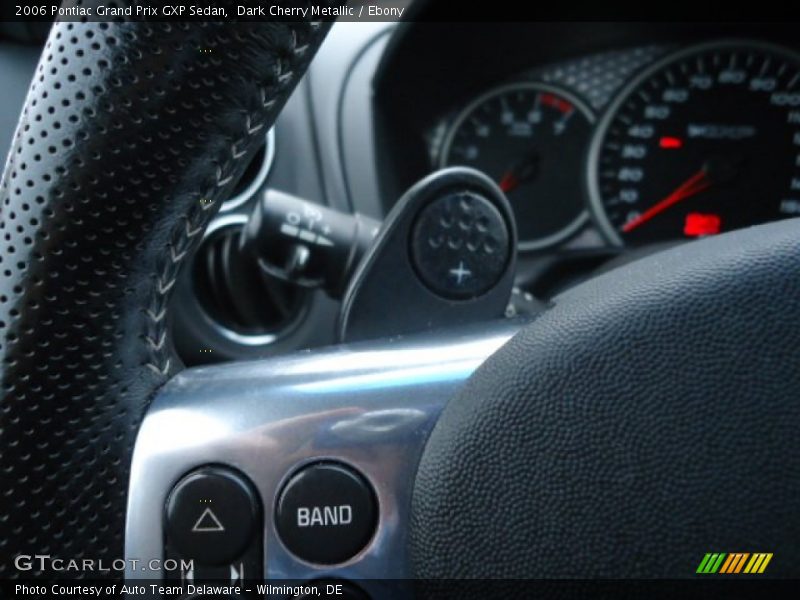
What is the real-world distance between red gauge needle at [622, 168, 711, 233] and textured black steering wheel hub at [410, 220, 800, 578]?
4.85 ft

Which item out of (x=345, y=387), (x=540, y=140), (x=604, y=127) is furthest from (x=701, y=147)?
(x=345, y=387)

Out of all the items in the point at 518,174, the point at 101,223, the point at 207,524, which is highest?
the point at 101,223

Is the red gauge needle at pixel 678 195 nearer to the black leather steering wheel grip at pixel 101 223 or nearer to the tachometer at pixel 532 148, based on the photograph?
the tachometer at pixel 532 148

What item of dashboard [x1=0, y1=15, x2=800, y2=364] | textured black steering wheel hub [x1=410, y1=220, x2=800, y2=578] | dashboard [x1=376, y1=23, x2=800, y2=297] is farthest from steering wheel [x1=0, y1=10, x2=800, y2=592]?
dashboard [x1=376, y1=23, x2=800, y2=297]

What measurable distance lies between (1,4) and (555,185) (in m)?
1.00

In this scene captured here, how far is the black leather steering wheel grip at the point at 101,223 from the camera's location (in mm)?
394

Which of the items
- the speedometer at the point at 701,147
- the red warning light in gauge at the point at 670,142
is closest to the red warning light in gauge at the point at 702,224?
the speedometer at the point at 701,147

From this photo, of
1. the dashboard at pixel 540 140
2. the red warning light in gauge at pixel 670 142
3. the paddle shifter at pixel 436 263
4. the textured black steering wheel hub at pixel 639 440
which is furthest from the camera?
the red warning light in gauge at pixel 670 142

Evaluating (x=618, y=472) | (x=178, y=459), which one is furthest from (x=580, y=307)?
(x=178, y=459)

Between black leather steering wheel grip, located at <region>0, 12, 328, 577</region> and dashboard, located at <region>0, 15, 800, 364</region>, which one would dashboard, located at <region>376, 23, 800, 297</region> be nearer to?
dashboard, located at <region>0, 15, 800, 364</region>

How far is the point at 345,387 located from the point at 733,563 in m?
0.16

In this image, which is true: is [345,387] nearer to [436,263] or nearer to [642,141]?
[436,263]

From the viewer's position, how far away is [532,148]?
1959 mm

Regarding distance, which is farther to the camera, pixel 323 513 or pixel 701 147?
pixel 701 147
